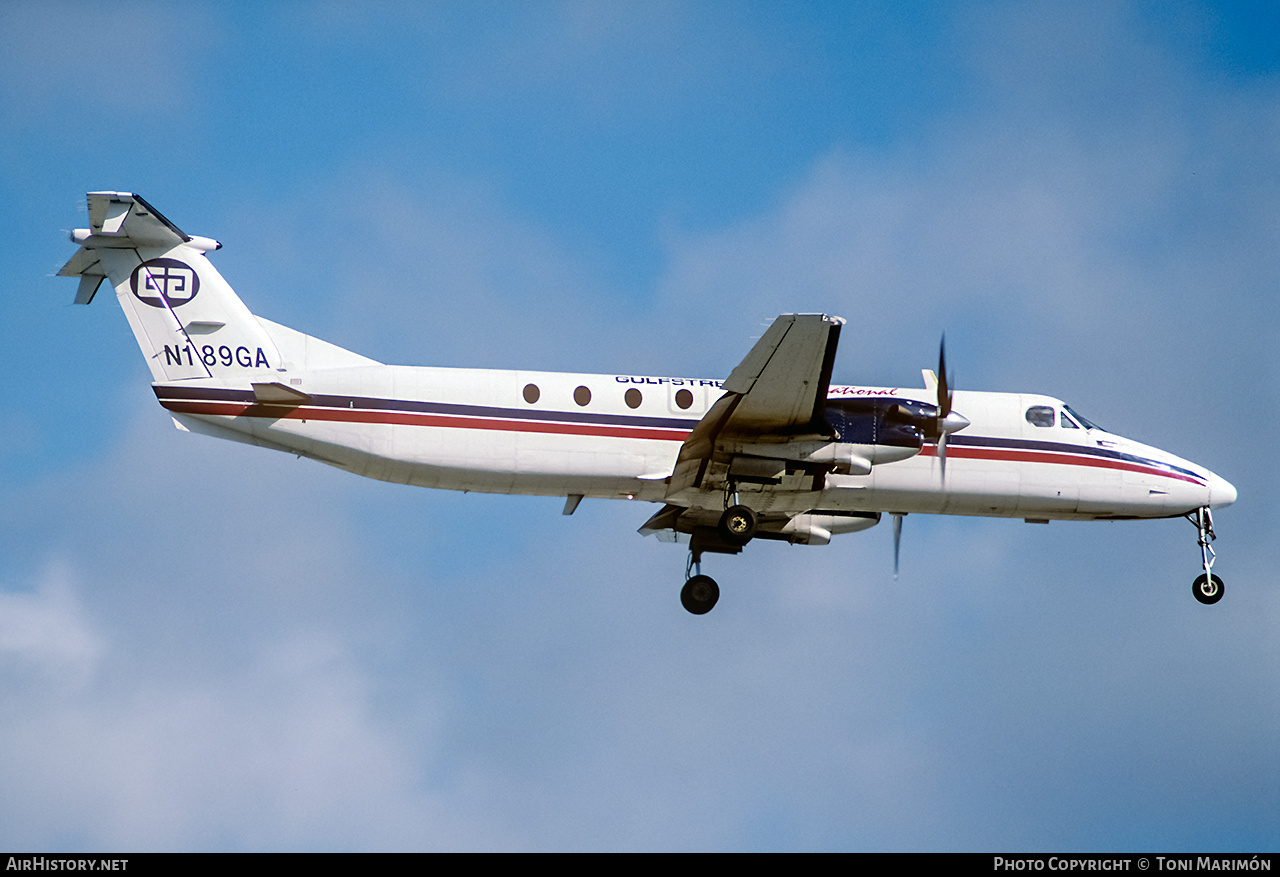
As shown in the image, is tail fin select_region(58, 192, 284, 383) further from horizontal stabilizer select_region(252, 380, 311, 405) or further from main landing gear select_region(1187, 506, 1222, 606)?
main landing gear select_region(1187, 506, 1222, 606)

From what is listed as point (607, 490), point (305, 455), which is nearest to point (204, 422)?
point (305, 455)

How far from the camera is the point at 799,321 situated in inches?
833

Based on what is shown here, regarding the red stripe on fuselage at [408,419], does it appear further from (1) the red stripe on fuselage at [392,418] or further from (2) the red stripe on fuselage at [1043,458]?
(2) the red stripe on fuselage at [1043,458]

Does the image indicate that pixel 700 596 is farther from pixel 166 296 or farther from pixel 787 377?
pixel 166 296

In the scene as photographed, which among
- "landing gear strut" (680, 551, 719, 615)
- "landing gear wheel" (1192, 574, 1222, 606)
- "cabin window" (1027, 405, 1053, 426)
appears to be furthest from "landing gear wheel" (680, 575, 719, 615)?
"landing gear wheel" (1192, 574, 1222, 606)

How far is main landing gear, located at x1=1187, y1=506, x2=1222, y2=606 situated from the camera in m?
26.1

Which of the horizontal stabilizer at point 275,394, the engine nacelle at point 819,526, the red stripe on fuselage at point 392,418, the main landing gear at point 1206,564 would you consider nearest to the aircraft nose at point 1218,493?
the main landing gear at point 1206,564

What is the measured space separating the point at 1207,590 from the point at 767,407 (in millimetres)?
9962

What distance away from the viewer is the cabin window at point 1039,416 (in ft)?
85.4

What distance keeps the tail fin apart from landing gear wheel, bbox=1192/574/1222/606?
1781 centimetres
